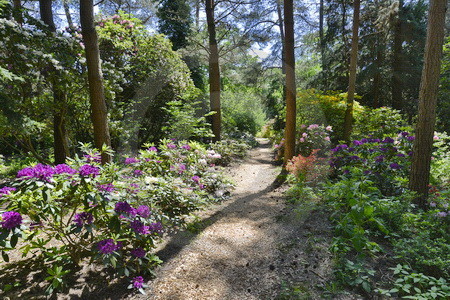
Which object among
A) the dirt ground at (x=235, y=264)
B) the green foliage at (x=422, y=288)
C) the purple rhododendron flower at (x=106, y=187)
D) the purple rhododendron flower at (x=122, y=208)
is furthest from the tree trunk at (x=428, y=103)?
the purple rhododendron flower at (x=106, y=187)

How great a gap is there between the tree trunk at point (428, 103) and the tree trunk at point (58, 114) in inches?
255

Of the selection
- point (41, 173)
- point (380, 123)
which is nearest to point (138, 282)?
point (41, 173)

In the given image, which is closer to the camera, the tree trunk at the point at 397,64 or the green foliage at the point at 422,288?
the green foliage at the point at 422,288

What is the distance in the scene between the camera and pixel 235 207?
14.1ft

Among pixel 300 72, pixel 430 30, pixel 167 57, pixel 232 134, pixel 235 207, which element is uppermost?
pixel 300 72

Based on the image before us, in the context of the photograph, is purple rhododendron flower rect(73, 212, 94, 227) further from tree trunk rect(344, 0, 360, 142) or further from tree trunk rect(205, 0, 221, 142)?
tree trunk rect(344, 0, 360, 142)

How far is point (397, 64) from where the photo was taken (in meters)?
10.4

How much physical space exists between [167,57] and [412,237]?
24.8 feet

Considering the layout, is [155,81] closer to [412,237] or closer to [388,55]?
[412,237]

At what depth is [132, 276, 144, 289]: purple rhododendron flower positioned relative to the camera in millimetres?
1972

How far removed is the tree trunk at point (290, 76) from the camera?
17.8 feet

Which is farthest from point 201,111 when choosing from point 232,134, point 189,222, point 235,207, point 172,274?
point 172,274

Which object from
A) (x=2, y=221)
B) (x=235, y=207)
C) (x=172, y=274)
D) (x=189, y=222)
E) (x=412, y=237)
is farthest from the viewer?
(x=235, y=207)

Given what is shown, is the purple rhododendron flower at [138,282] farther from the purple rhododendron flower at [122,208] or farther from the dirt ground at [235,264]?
the purple rhododendron flower at [122,208]
